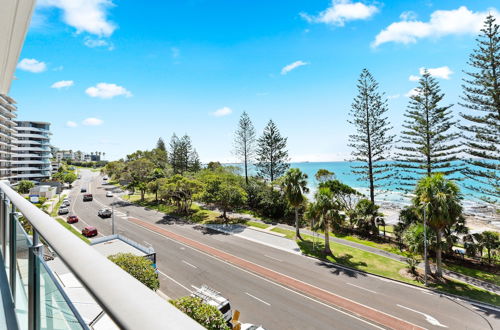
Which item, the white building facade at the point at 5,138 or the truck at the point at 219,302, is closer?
the truck at the point at 219,302

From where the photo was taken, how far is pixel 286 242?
20.8 m

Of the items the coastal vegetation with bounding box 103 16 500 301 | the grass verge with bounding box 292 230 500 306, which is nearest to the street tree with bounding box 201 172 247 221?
the coastal vegetation with bounding box 103 16 500 301

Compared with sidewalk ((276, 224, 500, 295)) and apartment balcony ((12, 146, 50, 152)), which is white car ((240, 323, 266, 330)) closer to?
sidewalk ((276, 224, 500, 295))

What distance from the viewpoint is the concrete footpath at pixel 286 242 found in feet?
46.8

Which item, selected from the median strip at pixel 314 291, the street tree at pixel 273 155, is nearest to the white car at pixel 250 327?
the median strip at pixel 314 291

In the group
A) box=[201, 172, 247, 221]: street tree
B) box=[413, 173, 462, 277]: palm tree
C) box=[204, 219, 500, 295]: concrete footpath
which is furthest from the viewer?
box=[201, 172, 247, 221]: street tree

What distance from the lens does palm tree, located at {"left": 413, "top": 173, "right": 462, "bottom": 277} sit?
13938mm

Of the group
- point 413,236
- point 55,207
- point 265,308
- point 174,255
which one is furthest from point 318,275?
point 55,207

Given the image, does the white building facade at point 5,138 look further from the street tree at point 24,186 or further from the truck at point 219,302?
the truck at point 219,302

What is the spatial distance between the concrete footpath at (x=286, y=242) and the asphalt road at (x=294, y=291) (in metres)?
1.21

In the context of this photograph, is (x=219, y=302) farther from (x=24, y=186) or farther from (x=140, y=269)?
(x=24, y=186)

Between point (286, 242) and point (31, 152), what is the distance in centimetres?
6256

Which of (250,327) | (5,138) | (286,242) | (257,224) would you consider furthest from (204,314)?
(5,138)

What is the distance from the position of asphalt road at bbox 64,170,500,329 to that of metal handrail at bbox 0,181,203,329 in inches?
446
